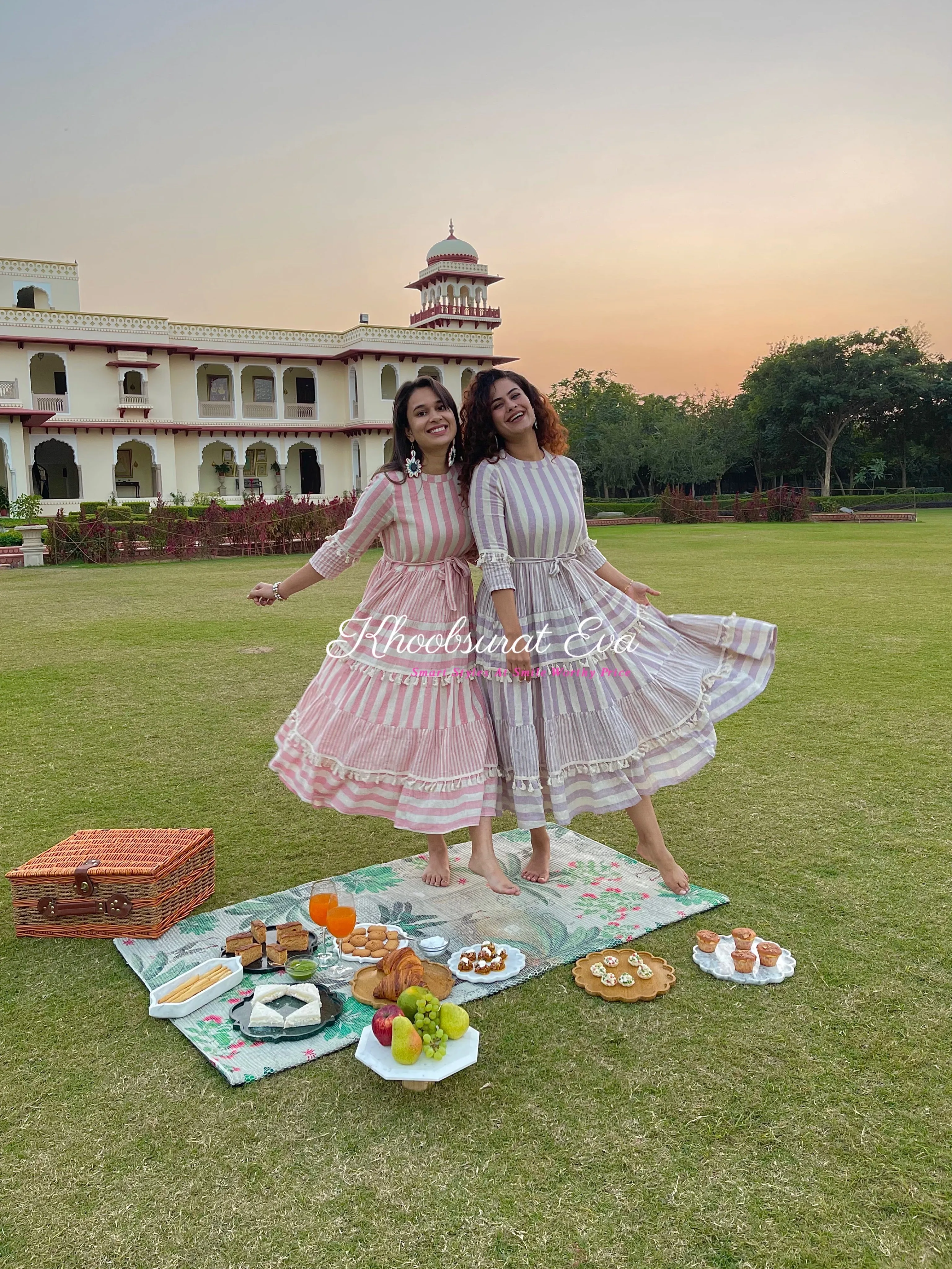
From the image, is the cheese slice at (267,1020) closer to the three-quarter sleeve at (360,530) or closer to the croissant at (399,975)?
the croissant at (399,975)

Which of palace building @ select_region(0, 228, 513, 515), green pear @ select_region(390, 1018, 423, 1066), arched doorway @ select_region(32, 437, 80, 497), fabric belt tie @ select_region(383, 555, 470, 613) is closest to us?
green pear @ select_region(390, 1018, 423, 1066)

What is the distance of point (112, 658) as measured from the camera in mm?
8367

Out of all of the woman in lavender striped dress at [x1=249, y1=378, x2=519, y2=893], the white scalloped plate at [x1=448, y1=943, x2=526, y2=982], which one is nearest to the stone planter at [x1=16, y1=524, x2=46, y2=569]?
the woman in lavender striped dress at [x1=249, y1=378, x2=519, y2=893]

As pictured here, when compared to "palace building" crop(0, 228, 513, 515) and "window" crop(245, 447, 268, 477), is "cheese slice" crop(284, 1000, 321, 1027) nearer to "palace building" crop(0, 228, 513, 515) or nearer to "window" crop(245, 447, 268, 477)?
"palace building" crop(0, 228, 513, 515)

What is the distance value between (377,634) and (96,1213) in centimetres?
192

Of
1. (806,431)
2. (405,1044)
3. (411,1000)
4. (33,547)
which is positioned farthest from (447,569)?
(806,431)

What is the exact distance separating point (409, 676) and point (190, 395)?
105 ft

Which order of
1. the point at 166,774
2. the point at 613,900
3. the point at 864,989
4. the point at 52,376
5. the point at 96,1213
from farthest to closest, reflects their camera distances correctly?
the point at 52,376 → the point at 166,774 → the point at 613,900 → the point at 864,989 → the point at 96,1213

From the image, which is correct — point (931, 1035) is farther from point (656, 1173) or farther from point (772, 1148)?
point (656, 1173)

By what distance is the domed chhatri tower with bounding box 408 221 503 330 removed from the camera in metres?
38.6

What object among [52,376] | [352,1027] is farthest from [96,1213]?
[52,376]

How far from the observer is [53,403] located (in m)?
30.0

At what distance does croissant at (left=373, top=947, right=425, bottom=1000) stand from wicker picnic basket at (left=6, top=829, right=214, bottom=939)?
866 millimetres

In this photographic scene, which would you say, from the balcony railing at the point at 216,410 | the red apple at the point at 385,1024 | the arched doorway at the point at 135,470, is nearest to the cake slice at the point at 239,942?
the red apple at the point at 385,1024
